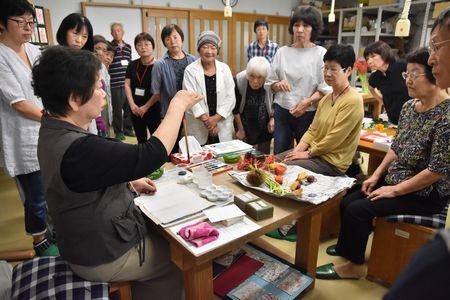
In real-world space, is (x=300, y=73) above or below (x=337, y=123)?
above

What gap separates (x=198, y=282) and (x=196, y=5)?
546cm

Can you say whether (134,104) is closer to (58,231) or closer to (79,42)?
(79,42)

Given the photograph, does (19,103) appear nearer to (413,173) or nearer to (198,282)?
(198,282)

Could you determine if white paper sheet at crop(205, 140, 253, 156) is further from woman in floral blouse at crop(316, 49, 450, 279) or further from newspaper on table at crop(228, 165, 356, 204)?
woman in floral blouse at crop(316, 49, 450, 279)

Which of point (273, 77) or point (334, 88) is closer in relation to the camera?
point (334, 88)

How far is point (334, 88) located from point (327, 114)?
0.17 meters

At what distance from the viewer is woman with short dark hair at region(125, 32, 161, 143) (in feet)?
9.72

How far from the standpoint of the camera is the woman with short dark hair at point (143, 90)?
296 cm

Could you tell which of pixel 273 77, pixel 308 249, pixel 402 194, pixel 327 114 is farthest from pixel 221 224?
pixel 273 77

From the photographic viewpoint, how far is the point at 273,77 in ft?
8.23

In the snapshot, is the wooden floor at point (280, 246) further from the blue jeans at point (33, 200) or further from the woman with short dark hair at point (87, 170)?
the woman with short dark hair at point (87, 170)

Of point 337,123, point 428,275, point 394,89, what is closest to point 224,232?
point 428,275

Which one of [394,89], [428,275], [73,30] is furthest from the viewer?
[394,89]

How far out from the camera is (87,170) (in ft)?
3.11
